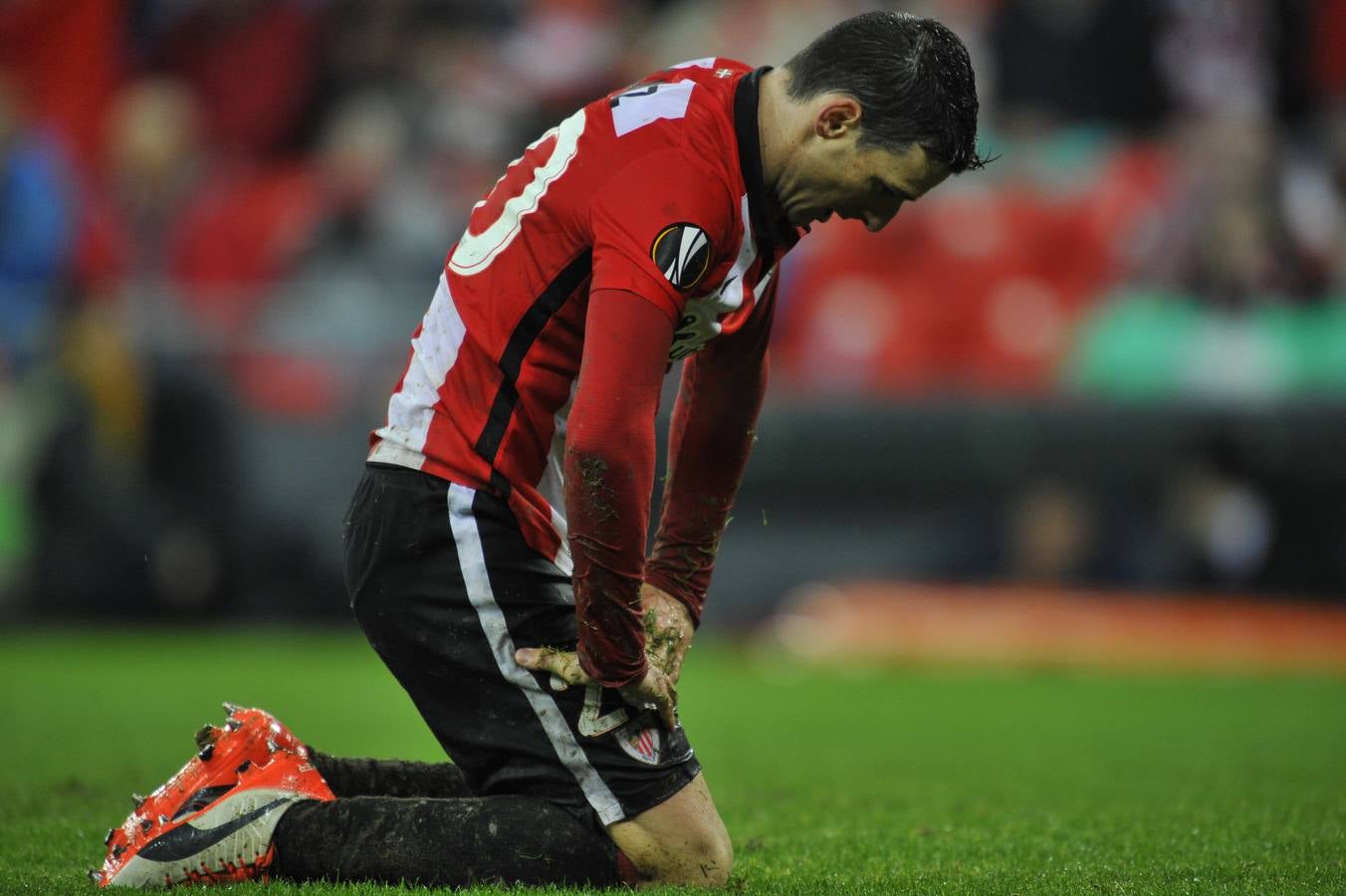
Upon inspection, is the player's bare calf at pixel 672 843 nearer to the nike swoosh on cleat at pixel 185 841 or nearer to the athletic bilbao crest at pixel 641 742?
the athletic bilbao crest at pixel 641 742

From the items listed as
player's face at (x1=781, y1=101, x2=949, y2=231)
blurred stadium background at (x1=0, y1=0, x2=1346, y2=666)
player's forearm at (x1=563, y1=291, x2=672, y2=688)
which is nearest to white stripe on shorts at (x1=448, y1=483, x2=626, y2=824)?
player's forearm at (x1=563, y1=291, x2=672, y2=688)

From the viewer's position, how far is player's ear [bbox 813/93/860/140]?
3.16m

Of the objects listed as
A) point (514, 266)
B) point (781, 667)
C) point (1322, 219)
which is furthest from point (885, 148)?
point (1322, 219)

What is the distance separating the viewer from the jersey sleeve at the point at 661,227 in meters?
3.01

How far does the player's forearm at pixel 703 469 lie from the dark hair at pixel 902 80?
88 cm

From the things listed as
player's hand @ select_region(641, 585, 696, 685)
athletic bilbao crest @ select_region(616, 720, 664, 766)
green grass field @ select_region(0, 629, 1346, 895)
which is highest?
player's hand @ select_region(641, 585, 696, 685)

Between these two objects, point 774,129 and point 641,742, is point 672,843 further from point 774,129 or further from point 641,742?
point 774,129

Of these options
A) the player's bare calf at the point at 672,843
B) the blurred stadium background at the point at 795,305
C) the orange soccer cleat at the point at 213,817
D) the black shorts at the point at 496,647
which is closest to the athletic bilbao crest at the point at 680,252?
the black shorts at the point at 496,647

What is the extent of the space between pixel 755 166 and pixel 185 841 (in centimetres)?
189

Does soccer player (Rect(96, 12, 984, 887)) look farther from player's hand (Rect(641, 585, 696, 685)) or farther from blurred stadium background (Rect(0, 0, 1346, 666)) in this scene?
blurred stadium background (Rect(0, 0, 1346, 666))

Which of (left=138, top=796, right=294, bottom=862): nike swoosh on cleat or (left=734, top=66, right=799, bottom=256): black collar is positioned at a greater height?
(left=734, top=66, right=799, bottom=256): black collar

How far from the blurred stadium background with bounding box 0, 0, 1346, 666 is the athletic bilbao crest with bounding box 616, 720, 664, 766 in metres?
7.26

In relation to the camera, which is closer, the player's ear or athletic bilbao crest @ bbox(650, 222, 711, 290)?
athletic bilbao crest @ bbox(650, 222, 711, 290)

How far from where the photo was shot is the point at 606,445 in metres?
3.00
